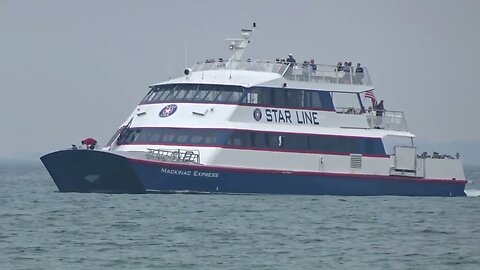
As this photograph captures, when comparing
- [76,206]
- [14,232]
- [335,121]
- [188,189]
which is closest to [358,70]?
[335,121]

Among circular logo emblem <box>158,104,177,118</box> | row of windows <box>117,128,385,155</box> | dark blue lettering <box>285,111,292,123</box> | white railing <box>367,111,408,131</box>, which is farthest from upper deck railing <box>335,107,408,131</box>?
circular logo emblem <box>158,104,177,118</box>

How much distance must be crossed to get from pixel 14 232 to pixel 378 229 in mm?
9909

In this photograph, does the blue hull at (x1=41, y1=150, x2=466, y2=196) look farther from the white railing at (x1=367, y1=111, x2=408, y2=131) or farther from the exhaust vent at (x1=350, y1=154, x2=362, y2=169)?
the white railing at (x1=367, y1=111, x2=408, y2=131)

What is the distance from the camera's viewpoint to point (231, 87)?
166 feet

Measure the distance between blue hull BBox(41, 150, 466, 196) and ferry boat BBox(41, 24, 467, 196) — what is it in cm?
4

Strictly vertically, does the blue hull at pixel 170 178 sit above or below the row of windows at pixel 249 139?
below

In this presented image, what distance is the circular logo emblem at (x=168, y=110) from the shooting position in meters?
50.5

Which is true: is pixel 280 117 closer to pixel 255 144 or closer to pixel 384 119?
pixel 255 144

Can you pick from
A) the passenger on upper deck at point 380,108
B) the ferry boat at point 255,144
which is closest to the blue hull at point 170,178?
the ferry boat at point 255,144

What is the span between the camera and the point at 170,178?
47.5 meters

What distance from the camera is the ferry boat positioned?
158ft

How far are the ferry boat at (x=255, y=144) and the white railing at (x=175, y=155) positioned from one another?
46 millimetres

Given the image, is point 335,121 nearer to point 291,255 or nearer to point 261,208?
point 261,208

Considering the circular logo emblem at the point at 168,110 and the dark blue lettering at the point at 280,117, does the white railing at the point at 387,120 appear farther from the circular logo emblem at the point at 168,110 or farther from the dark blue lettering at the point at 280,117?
the circular logo emblem at the point at 168,110
